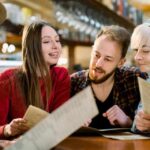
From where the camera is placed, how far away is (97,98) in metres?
1.48

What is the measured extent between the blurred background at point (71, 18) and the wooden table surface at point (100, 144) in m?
0.96

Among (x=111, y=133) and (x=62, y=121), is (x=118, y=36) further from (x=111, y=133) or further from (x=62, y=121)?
(x=62, y=121)

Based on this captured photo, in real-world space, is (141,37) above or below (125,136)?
above

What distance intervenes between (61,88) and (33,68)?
161 mm

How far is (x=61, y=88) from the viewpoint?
1.44m

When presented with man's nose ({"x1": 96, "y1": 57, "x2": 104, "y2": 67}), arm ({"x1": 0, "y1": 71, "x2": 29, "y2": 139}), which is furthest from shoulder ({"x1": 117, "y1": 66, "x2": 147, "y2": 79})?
arm ({"x1": 0, "y1": 71, "x2": 29, "y2": 139})

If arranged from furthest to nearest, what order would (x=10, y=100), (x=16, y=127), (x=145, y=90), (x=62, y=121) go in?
(x=10, y=100)
(x=16, y=127)
(x=145, y=90)
(x=62, y=121)

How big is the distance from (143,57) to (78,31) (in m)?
2.92

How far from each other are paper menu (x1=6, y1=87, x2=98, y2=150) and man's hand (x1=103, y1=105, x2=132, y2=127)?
2.14ft

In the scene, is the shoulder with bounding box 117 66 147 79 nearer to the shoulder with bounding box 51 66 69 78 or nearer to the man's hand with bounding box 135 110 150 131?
the shoulder with bounding box 51 66 69 78

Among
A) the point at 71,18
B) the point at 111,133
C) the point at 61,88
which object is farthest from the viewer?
the point at 71,18

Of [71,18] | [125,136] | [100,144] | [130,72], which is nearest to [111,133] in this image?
[125,136]

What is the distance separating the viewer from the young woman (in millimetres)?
1299

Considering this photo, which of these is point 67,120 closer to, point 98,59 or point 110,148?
point 110,148
